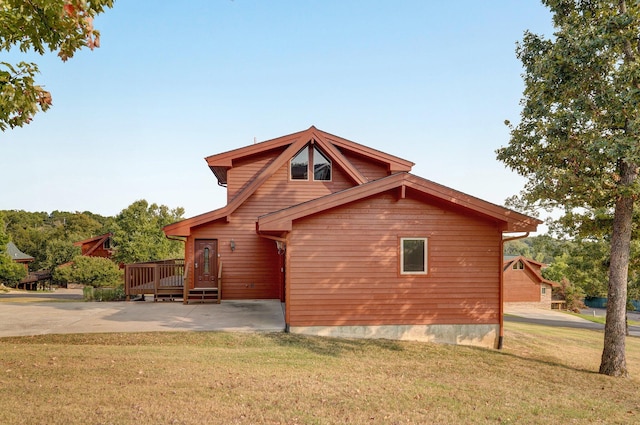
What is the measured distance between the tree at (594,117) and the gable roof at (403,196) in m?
0.99

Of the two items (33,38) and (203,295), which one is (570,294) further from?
(33,38)

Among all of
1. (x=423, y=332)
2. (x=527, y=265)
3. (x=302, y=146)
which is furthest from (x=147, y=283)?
(x=527, y=265)

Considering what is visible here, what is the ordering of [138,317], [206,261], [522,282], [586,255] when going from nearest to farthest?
[138,317] < [206,261] < [586,255] < [522,282]

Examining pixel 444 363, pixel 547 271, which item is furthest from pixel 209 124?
pixel 547 271

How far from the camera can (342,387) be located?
639cm

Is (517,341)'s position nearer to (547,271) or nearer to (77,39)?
(77,39)

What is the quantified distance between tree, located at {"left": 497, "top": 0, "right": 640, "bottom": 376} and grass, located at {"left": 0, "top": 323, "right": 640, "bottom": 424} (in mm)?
3440

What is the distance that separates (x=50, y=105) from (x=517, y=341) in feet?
42.8

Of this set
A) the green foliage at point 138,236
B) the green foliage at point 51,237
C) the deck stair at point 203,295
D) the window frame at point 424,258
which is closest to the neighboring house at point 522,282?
the window frame at point 424,258

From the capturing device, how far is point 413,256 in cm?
1095

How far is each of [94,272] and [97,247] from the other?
474 inches

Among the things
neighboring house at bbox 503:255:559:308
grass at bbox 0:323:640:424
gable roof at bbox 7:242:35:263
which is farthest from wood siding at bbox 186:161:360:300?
gable roof at bbox 7:242:35:263

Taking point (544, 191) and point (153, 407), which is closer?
point (153, 407)

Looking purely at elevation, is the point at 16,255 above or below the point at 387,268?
below
